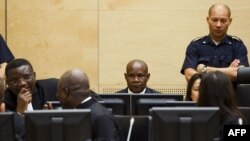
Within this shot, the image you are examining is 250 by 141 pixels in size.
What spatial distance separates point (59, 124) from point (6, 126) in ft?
1.40

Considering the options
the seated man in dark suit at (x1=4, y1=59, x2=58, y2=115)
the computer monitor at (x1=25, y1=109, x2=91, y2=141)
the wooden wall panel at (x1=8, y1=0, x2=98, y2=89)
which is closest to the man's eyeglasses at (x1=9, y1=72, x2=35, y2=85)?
the seated man in dark suit at (x1=4, y1=59, x2=58, y2=115)

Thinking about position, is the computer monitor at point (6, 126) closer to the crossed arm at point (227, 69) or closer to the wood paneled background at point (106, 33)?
the crossed arm at point (227, 69)

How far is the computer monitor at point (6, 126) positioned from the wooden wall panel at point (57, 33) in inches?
207

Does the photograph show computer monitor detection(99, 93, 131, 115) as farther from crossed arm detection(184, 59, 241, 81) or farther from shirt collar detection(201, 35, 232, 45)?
shirt collar detection(201, 35, 232, 45)

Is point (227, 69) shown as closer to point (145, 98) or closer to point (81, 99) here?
point (145, 98)

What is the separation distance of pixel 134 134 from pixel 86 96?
48 cm

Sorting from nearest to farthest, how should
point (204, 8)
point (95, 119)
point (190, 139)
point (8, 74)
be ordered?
point (190, 139), point (95, 119), point (8, 74), point (204, 8)

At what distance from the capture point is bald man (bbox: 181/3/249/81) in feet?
25.1

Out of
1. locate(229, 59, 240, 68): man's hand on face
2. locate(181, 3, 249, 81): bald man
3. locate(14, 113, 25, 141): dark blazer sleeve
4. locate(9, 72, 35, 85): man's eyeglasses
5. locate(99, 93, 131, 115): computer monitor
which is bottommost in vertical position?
locate(14, 113, 25, 141): dark blazer sleeve

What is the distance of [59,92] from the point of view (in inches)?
210

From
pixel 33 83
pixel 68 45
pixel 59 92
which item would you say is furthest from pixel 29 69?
pixel 68 45

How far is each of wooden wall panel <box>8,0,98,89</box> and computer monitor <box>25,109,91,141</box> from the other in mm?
5414

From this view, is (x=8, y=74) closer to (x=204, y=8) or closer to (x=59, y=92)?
(x=59, y=92)

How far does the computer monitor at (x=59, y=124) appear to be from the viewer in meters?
4.60
